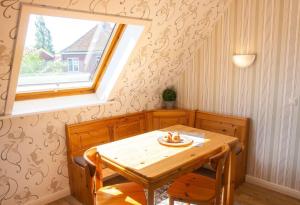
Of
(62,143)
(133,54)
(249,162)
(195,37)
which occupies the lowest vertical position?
(249,162)

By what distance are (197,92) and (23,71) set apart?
7.10 ft

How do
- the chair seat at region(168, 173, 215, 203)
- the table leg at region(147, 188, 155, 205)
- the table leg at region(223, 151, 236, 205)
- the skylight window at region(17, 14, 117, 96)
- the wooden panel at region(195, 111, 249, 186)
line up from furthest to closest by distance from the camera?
the wooden panel at region(195, 111, 249, 186) → the skylight window at region(17, 14, 117, 96) → the table leg at region(223, 151, 236, 205) → the chair seat at region(168, 173, 215, 203) → the table leg at region(147, 188, 155, 205)

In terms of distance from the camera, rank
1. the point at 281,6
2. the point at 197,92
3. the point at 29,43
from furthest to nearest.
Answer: the point at 197,92 → the point at 281,6 → the point at 29,43

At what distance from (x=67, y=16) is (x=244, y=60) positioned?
1.94 metres

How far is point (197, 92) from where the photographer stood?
11.7 ft

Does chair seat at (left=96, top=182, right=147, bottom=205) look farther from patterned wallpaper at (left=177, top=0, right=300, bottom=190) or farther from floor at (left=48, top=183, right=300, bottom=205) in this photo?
patterned wallpaper at (left=177, top=0, right=300, bottom=190)

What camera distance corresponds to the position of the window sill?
2463 mm

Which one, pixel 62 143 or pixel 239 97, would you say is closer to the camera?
pixel 62 143

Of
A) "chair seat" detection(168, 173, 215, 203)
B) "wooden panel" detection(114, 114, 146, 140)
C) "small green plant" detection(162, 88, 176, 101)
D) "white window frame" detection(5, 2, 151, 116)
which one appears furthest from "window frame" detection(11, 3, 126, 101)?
"chair seat" detection(168, 173, 215, 203)

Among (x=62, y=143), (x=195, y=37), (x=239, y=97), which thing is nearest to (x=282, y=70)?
(x=239, y=97)

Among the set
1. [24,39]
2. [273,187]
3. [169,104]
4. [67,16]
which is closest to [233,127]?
[273,187]

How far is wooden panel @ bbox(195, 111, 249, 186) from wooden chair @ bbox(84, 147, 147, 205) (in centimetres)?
143

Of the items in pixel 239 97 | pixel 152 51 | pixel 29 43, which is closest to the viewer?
pixel 29 43

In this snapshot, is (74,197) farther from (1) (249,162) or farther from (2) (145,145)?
(1) (249,162)
